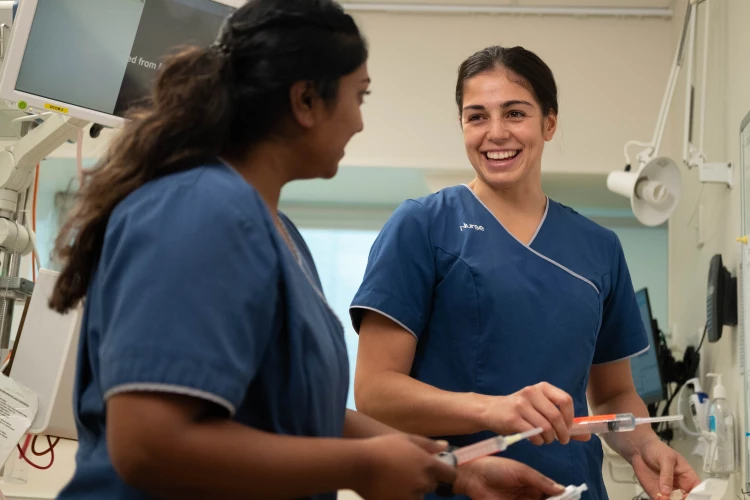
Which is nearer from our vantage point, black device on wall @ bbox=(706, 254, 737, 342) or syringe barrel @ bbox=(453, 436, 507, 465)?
syringe barrel @ bbox=(453, 436, 507, 465)

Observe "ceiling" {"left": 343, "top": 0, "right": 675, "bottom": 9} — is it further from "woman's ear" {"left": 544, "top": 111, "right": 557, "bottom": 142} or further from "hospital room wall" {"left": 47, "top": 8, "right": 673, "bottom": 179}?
"woman's ear" {"left": 544, "top": 111, "right": 557, "bottom": 142}

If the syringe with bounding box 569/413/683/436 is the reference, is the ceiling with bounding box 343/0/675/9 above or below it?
above

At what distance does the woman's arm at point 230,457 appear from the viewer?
0.66m

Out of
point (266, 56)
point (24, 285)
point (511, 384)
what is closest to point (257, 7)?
point (266, 56)

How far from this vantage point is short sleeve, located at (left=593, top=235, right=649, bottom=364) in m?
1.51

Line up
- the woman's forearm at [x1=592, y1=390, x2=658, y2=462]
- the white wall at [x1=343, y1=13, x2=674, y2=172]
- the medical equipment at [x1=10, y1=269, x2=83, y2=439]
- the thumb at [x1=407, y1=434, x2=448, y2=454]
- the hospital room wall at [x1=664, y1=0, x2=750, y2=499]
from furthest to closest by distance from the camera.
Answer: the white wall at [x1=343, y1=13, x2=674, y2=172]
the hospital room wall at [x1=664, y1=0, x2=750, y2=499]
the medical equipment at [x1=10, y1=269, x2=83, y2=439]
the woman's forearm at [x1=592, y1=390, x2=658, y2=462]
the thumb at [x1=407, y1=434, x2=448, y2=454]

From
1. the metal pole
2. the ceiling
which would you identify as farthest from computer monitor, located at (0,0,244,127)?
the ceiling

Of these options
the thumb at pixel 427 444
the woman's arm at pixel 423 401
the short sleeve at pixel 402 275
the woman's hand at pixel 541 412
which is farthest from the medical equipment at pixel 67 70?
the thumb at pixel 427 444

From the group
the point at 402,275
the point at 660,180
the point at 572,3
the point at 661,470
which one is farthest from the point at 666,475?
the point at 572,3

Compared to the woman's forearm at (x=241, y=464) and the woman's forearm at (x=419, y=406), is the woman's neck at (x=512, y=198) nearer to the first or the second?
the woman's forearm at (x=419, y=406)

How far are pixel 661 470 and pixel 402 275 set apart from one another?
1.65 feet

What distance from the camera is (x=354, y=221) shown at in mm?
4805

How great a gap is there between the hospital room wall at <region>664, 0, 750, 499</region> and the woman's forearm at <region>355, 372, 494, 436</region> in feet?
5.26

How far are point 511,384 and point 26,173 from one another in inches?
50.6
